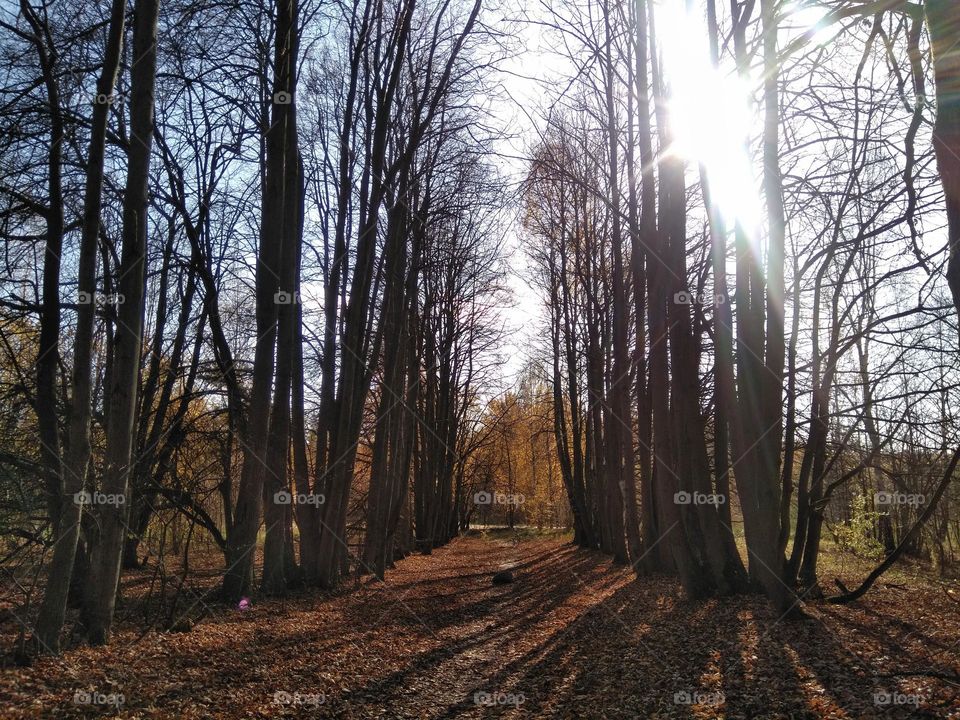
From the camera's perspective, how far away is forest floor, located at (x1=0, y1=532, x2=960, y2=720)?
19.3ft

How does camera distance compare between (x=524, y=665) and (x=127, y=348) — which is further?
(x=524, y=665)

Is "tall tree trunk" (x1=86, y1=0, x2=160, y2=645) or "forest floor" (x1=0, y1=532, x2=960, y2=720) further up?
"tall tree trunk" (x1=86, y1=0, x2=160, y2=645)

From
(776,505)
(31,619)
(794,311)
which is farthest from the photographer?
(794,311)

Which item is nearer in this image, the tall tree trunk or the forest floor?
the forest floor

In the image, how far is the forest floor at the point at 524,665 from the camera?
5.89 meters

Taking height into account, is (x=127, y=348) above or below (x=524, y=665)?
above

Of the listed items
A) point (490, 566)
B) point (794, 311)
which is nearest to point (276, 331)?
point (794, 311)

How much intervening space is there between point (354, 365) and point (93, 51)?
6.91m

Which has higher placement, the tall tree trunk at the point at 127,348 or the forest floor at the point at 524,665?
the tall tree trunk at the point at 127,348

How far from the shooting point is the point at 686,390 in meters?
11.6

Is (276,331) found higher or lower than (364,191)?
lower

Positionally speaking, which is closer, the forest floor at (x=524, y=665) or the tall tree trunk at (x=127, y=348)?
the forest floor at (x=524, y=665)

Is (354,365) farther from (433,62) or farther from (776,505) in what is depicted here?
(776,505)

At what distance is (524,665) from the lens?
8.43 metres
